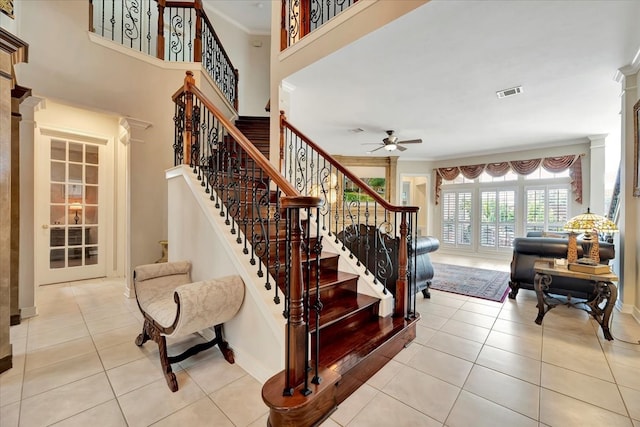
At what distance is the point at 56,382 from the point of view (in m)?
1.80

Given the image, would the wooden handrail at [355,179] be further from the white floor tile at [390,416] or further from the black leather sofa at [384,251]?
the white floor tile at [390,416]

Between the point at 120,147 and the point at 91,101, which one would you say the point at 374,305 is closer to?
the point at 91,101

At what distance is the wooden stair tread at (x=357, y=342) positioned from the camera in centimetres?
173

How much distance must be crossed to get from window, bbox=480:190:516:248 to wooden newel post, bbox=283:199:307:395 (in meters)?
A: 7.34

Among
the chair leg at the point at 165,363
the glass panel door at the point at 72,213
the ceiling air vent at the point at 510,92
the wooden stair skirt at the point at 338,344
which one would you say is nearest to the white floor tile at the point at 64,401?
the chair leg at the point at 165,363

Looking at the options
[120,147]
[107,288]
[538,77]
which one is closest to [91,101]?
[120,147]

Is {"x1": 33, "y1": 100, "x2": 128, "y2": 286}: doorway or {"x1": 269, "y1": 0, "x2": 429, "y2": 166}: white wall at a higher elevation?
{"x1": 269, "y1": 0, "x2": 429, "y2": 166}: white wall

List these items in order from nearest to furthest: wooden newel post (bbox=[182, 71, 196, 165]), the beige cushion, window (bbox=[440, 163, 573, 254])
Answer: the beige cushion, wooden newel post (bbox=[182, 71, 196, 165]), window (bbox=[440, 163, 573, 254])

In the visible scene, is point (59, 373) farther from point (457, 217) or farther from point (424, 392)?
point (457, 217)

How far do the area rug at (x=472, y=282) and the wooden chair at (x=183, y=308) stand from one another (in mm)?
3351

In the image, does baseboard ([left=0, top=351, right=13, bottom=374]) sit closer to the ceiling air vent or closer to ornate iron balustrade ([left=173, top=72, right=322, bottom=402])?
ornate iron balustrade ([left=173, top=72, right=322, bottom=402])

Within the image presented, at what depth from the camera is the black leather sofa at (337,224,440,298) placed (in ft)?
10.1

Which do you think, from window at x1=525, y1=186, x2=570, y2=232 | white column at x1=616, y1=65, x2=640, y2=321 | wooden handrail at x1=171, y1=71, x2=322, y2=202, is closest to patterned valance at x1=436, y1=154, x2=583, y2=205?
window at x1=525, y1=186, x2=570, y2=232

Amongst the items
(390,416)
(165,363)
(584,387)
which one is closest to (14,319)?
(165,363)
